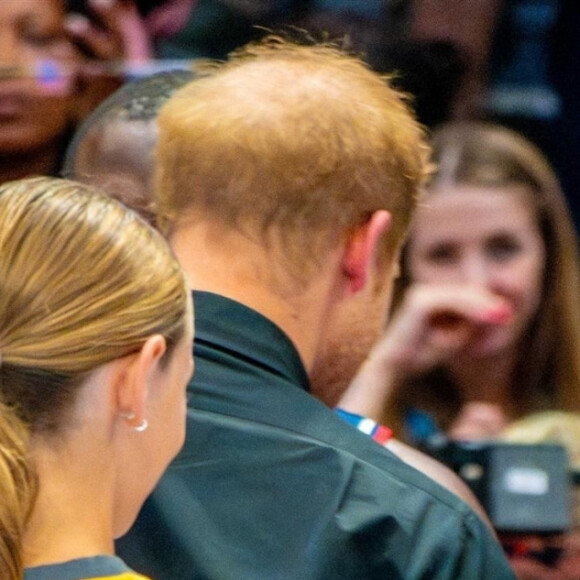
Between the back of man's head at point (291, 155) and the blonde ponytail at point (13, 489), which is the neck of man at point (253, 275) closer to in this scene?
the back of man's head at point (291, 155)

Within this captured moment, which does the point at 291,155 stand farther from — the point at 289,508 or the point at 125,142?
the point at 125,142

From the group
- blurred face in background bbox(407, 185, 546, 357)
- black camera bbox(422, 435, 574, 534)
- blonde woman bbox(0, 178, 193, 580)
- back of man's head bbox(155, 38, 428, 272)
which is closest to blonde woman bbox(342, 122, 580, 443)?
blurred face in background bbox(407, 185, 546, 357)

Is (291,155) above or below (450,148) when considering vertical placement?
above

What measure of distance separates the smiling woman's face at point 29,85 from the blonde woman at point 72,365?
1.58 meters

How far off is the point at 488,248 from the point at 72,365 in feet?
4.73

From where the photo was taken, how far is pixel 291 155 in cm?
124

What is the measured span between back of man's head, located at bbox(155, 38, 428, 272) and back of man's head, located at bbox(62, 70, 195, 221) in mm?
227

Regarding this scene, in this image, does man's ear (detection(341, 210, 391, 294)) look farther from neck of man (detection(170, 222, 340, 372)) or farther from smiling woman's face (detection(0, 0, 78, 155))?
smiling woman's face (detection(0, 0, 78, 155))

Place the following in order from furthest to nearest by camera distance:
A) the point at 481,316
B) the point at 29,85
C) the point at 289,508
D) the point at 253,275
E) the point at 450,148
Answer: the point at 29,85
the point at 450,148
the point at 481,316
the point at 253,275
the point at 289,508

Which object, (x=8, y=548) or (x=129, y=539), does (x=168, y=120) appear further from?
(x=8, y=548)

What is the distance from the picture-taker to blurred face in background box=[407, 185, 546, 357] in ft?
7.48

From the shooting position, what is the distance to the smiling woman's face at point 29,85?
8.29 ft

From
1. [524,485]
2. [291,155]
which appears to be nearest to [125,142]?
[291,155]

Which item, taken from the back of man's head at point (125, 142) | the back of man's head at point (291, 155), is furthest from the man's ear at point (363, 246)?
the back of man's head at point (125, 142)
